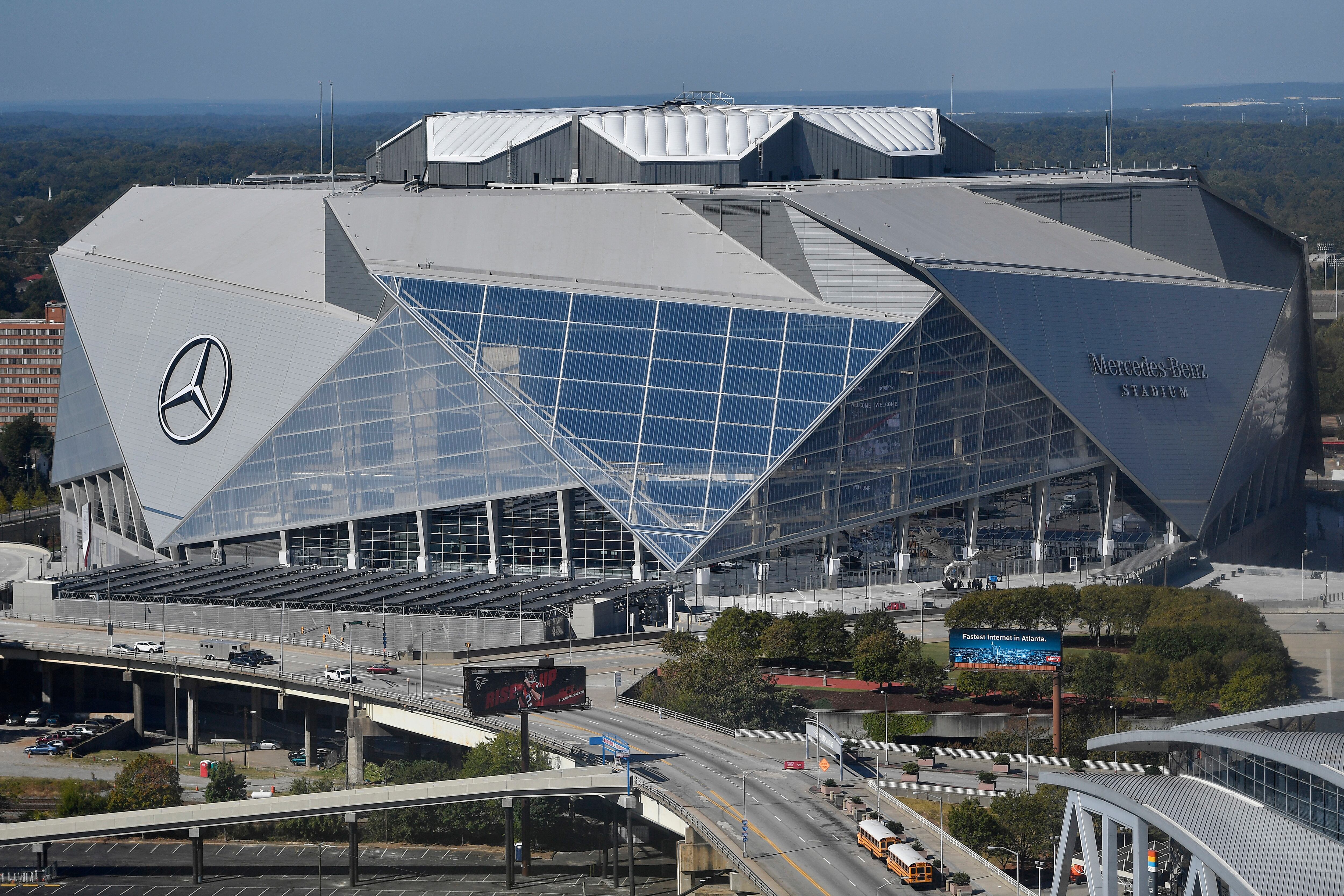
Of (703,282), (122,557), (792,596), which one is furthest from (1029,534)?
(122,557)

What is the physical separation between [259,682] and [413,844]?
1494 cm

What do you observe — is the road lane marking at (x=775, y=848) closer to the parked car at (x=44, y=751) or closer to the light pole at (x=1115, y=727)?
the light pole at (x=1115, y=727)

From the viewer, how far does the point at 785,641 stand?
261 feet

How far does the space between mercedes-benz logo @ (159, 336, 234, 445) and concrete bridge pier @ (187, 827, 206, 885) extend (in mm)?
38257

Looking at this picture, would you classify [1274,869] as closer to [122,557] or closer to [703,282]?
[703,282]

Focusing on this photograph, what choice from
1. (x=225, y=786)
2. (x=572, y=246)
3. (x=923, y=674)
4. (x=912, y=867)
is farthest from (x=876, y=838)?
(x=572, y=246)

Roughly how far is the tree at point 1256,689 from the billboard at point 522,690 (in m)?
23.5

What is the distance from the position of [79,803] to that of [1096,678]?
3740cm

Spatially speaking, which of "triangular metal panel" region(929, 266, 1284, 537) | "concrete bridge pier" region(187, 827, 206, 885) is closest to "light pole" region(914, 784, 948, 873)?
"concrete bridge pier" region(187, 827, 206, 885)

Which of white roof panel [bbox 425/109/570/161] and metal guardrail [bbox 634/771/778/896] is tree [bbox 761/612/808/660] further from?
white roof panel [bbox 425/109/570/161]

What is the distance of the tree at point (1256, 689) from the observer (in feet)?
231

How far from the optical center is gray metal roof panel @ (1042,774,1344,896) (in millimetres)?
42031

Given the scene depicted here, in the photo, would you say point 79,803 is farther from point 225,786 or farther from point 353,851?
point 353,851

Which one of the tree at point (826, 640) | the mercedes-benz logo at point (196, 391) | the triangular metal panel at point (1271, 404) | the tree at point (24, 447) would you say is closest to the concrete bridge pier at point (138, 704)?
the mercedes-benz logo at point (196, 391)
